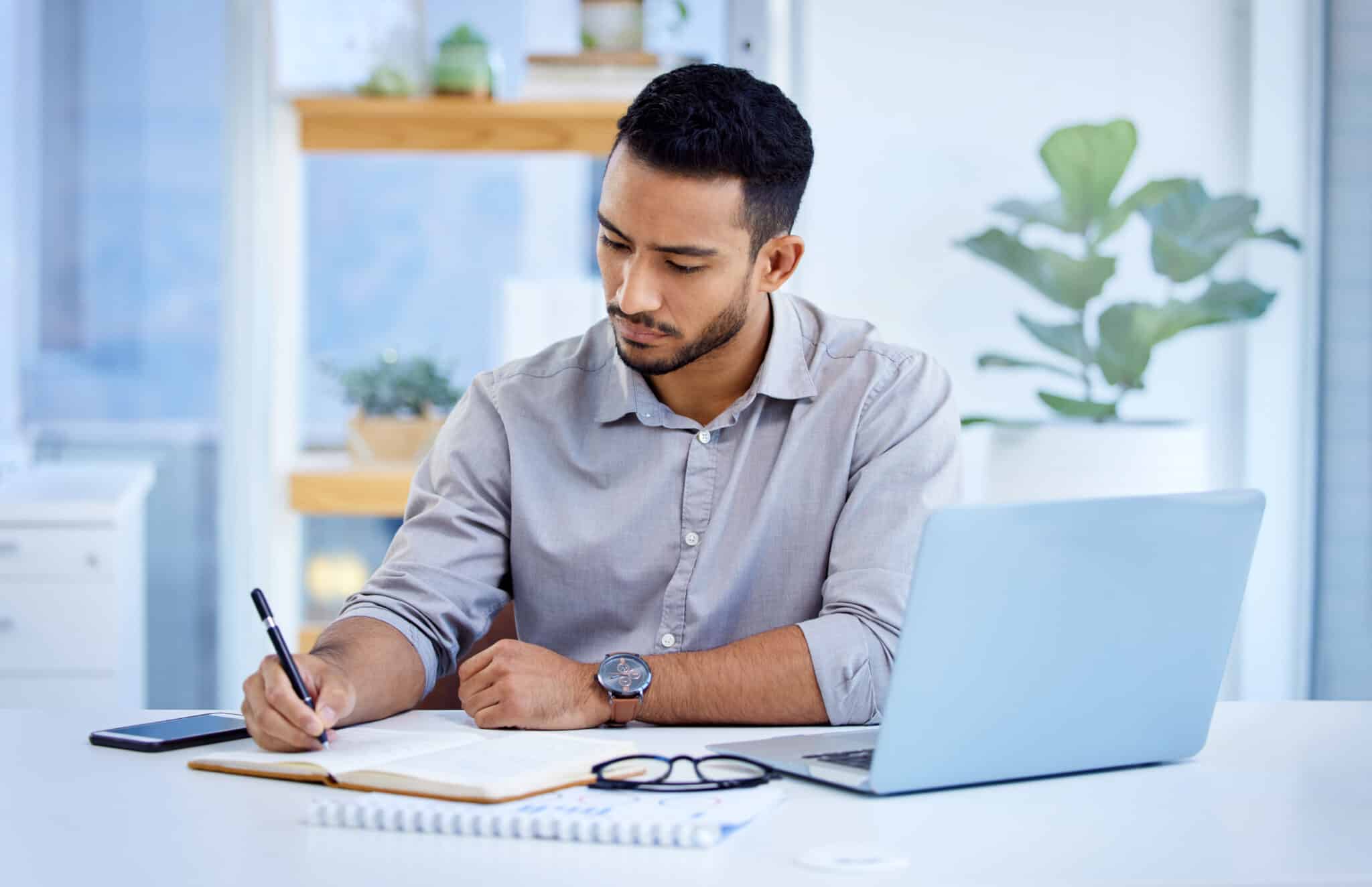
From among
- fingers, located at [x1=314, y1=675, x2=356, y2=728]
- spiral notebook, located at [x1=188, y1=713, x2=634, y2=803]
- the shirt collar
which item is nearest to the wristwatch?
spiral notebook, located at [x1=188, y1=713, x2=634, y2=803]

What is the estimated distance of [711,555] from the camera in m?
1.62

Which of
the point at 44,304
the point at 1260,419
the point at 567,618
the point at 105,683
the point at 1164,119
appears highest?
the point at 1164,119

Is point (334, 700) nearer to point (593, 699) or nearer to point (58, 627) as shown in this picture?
point (593, 699)

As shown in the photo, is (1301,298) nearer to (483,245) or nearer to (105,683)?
(483,245)

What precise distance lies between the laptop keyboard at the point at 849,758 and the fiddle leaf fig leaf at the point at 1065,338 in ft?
6.73

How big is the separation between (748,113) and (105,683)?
1971 mm

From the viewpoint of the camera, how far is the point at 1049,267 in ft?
9.89

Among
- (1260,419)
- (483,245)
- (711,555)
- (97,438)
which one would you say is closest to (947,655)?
(711,555)

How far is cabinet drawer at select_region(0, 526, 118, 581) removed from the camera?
280cm

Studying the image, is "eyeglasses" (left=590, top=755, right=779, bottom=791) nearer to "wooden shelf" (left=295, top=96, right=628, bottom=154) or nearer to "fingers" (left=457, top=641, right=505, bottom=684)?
"fingers" (left=457, top=641, right=505, bottom=684)

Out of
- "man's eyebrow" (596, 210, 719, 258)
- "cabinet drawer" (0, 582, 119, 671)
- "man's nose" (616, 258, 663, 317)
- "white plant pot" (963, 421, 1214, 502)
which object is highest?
"man's eyebrow" (596, 210, 719, 258)

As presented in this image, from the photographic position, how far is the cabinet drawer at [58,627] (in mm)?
2811

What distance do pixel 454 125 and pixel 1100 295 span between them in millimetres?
1600

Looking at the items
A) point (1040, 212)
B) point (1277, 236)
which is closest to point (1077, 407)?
point (1040, 212)
